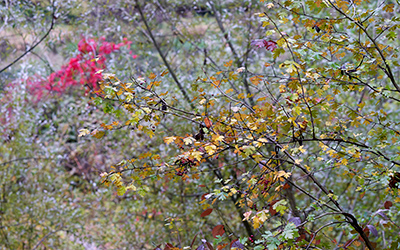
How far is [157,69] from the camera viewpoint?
3.63m

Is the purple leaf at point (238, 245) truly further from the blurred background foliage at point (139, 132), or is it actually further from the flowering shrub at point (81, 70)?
the flowering shrub at point (81, 70)

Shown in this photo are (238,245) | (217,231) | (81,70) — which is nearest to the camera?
(238,245)

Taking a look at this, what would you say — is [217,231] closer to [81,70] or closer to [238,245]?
[238,245]

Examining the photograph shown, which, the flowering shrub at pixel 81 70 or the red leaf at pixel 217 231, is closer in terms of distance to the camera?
the red leaf at pixel 217 231

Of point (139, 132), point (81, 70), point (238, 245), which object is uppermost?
point (81, 70)

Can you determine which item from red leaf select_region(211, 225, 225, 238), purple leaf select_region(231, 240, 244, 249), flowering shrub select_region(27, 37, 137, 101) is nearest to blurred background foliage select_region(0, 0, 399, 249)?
flowering shrub select_region(27, 37, 137, 101)

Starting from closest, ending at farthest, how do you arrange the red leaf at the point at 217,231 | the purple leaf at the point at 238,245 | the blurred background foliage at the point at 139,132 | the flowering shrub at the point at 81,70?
the purple leaf at the point at 238,245
the red leaf at the point at 217,231
the blurred background foliage at the point at 139,132
the flowering shrub at the point at 81,70

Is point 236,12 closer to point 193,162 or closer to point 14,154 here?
point 193,162

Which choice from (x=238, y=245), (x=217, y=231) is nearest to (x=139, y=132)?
(x=217, y=231)

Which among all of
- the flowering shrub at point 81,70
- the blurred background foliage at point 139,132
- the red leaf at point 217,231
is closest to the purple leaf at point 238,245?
the red leaf at point 217,231

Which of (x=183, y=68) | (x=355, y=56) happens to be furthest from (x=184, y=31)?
(x=355, y=56)

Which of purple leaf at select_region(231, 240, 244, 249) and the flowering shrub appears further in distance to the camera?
the flowering shrub

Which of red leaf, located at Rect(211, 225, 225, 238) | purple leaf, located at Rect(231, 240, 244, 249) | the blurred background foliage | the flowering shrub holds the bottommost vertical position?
purple leaf, located at Rect(231, 240, 244, 249)

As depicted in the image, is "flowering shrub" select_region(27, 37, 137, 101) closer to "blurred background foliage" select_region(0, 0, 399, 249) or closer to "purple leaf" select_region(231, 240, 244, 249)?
"blurred background foliage" select_region(0, 0, 399, 249)
